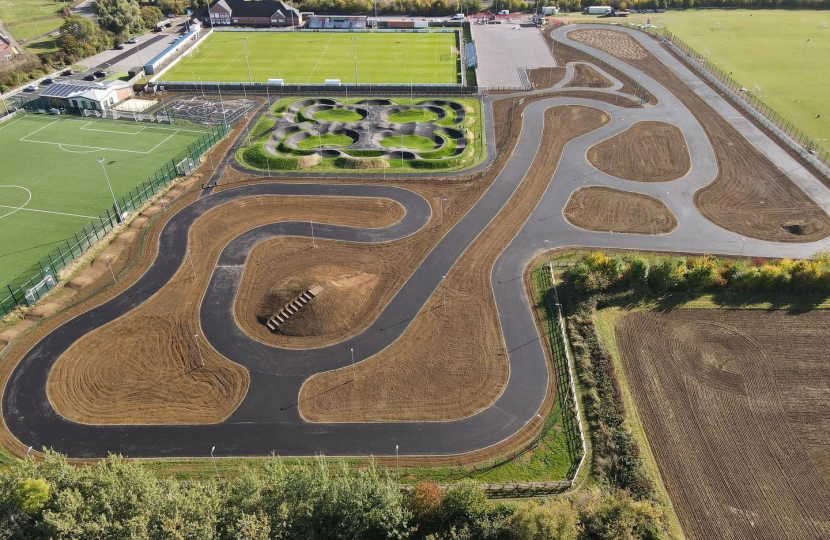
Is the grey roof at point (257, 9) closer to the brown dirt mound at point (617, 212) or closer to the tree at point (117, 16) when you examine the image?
the tree at point (117, 16)

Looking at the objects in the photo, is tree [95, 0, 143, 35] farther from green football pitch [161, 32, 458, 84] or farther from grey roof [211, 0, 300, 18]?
grey roof [211, 0, 300, 18]

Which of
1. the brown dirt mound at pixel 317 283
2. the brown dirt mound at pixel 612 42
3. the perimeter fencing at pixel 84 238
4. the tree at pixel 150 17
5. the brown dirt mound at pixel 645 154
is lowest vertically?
the brown dirt mound at pixel 317 283

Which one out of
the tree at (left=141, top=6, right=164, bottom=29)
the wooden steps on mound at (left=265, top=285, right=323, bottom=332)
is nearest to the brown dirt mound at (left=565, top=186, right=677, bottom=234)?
the wooden steps on mound at (left=265, top=285, right=323, bottom=332)

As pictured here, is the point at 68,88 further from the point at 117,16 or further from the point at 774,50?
the point at 774,50

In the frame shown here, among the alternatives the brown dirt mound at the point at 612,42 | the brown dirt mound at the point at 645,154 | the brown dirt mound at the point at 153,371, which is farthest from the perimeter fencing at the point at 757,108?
the brown dirt mound at the point at 153,371

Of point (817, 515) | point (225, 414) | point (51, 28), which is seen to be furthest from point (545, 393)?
point (51, 28)

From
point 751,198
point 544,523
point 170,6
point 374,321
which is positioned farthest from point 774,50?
point 170,6
